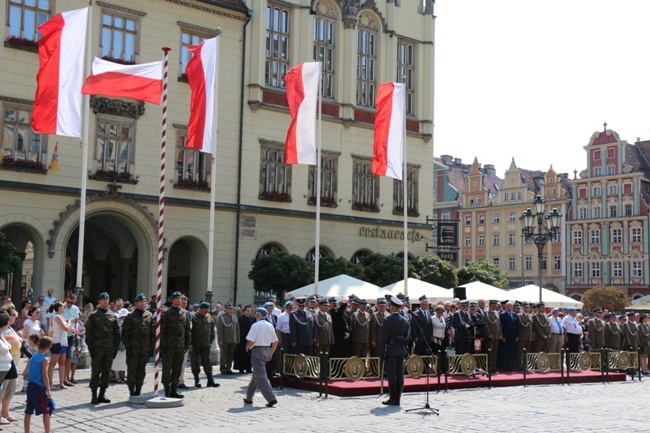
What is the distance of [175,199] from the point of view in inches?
1286

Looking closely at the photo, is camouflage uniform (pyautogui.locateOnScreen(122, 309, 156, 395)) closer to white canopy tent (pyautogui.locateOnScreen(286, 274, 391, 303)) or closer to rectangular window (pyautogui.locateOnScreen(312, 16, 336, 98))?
white canopy tent (pyautogui.locateOnScreen(286, 274, 391, 303))

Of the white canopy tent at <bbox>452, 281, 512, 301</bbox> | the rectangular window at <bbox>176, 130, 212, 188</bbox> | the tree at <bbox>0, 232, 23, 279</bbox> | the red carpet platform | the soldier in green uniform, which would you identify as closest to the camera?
the red carpet platform

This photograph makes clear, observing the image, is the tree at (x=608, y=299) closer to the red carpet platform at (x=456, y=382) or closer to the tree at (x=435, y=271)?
the tree at (x=435, y=271)

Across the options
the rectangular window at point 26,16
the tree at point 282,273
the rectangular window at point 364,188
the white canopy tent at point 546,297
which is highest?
the rectangular window at point 26,16

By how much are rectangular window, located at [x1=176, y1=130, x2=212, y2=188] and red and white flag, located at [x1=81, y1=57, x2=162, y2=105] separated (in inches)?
429

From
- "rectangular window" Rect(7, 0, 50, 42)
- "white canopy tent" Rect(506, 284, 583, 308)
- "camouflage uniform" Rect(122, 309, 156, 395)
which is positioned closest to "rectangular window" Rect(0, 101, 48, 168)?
"rectangular window" Rect(7, 0, 50, 42)

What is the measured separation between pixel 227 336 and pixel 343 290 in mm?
7378

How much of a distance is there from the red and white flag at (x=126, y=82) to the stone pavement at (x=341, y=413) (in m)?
7.94

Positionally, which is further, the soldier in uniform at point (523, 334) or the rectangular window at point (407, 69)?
the rectangular window at point (407, 69)

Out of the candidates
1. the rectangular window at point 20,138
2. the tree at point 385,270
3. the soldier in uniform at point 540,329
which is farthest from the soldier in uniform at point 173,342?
the tree at point 385,270

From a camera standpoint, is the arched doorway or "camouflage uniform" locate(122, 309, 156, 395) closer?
"camouflage uniform" locate(122, 309, 156, 395)

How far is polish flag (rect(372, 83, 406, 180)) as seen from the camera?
2789 centimetres

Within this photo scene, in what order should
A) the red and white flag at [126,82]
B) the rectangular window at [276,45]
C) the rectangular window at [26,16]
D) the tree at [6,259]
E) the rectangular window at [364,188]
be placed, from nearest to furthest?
1. the red and white flag at [126,82]
2. the tree at [6,259]
3. the rectangular window at [26,16]
4. the rectangular window at [276,45]
5. the rectangular window at [364,188]

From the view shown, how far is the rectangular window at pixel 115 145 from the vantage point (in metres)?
31.1
